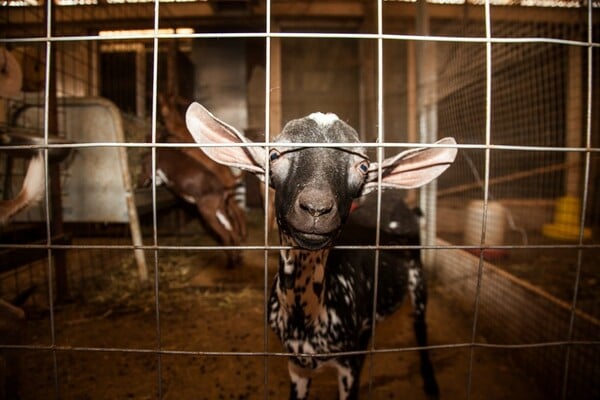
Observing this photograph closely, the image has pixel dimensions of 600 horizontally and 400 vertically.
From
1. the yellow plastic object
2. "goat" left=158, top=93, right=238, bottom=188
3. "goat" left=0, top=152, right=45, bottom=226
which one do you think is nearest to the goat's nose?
"goat" left=0, top=152, right=45, bottom=226

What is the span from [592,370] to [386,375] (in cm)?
129

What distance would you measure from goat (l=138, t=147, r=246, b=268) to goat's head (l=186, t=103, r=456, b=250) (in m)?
3.38

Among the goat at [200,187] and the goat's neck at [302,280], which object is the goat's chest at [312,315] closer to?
the goat's neck at [302,280]

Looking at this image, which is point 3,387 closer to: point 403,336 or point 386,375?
point 386,375

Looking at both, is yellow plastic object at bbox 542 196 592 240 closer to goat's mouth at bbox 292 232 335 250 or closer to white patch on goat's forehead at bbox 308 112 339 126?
white patch on goat's forehead at bbox 308 112 339 126

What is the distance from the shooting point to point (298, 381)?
1778 millimetres

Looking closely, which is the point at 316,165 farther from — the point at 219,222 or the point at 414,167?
the point at 219,222

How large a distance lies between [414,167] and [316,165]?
445mm

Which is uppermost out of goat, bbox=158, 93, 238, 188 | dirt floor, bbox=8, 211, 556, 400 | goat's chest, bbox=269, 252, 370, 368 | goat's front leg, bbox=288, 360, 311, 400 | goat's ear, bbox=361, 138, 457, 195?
goat, bbox=158, 93, 238, 188

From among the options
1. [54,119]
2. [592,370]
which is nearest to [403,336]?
[592,370]

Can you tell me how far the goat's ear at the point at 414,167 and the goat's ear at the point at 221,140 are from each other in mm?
508

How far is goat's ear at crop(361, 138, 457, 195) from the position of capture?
52.7 inches

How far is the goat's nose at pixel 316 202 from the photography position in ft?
3.76

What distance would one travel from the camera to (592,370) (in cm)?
207
